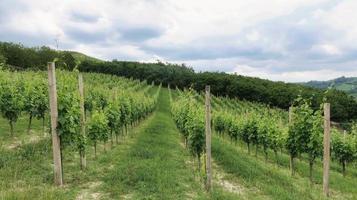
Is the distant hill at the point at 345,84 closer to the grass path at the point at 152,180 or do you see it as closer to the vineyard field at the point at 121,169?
the vineyard field at the point at 121,169

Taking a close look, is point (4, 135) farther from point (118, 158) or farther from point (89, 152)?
point (118, 158)

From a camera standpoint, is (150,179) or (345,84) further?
(345,84)

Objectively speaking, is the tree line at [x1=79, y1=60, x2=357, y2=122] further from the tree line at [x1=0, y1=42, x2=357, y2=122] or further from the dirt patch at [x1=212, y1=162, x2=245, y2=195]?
the dirt patch at [x1=212, y1=162, x2=245, y2=195]

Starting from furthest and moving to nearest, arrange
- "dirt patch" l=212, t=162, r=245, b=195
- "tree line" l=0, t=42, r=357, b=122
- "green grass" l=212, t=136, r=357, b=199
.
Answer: "tree line" l=0, t=42, r=357, b=122, "dirt patch" l=212, t=162, r=245, b=195, "green grass" l=212, t=136, r=357, b=199

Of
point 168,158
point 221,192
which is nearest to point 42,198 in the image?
point 221,192

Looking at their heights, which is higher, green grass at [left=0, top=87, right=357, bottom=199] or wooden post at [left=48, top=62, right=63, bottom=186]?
wooden post at [left=48, top=62, right=63, bottom=186]

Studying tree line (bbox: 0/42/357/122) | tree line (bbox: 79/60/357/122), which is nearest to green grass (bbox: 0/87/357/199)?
tree line (bbox: 0/42/357/122)

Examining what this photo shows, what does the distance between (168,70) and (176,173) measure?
3773 inches

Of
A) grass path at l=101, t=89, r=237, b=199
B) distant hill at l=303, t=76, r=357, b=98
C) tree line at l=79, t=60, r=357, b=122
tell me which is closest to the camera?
grass path at l=101, t=89, r=237, b=199

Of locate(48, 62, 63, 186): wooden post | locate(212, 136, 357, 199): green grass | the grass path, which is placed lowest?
locate(212, 136, 357, 199): green grass

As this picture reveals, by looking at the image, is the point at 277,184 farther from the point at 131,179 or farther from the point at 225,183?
the point at 131,179

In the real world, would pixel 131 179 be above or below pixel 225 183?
above

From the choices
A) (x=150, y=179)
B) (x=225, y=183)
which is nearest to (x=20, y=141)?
(x=150, y=179)

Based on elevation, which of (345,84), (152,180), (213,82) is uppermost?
(213,82)
